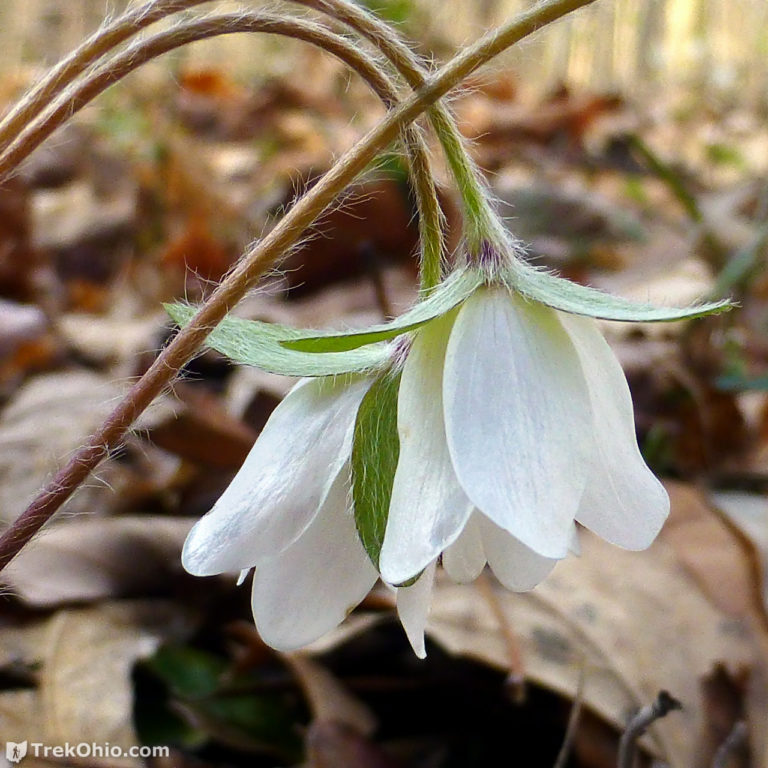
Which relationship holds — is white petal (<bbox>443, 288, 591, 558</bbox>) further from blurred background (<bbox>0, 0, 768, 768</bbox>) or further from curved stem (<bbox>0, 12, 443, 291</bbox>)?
blurred background (<bbox>0, 0, 768, 768</bbox>)

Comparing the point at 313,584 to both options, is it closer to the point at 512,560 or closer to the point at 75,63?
the point at 512,560

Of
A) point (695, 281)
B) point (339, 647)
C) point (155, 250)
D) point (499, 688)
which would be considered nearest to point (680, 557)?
point (499, 688)

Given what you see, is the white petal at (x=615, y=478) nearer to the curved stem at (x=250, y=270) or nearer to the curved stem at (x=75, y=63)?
the curved stem at (x=250, y=270)

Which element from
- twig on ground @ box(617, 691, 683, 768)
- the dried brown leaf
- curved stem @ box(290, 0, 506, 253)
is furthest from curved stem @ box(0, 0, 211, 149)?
twig on ground @ box(617, 691, 683, 768)

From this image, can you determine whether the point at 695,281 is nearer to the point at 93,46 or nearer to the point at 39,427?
the point at 39,427

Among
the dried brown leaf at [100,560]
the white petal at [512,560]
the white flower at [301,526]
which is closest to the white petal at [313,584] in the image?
the white flower at [301,526]

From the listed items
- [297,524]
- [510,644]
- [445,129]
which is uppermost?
[445,129]

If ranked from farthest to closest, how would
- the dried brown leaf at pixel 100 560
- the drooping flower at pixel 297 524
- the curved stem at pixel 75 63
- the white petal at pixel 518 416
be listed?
the dried brown leaf at pixel 100 560 < the curved stem at pixel 75 63 < the drooping flower at pixel 297 524 < the white petal at pixel 518 416

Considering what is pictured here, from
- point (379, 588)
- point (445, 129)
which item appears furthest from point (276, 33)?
point (379, 588)
